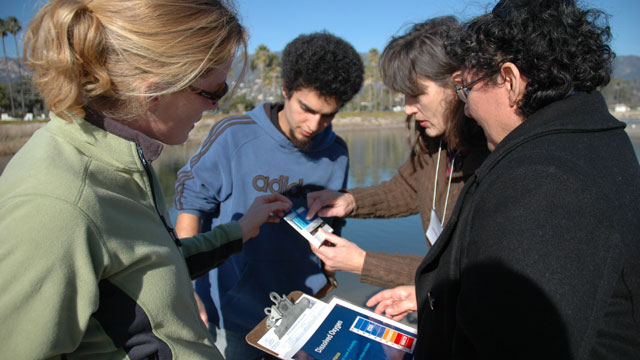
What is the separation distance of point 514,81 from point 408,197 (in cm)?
163

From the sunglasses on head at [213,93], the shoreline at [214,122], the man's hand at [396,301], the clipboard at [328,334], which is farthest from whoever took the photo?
the shoreline at [214,122]

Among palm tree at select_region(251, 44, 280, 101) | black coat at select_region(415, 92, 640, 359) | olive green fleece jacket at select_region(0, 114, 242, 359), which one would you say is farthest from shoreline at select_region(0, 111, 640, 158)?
black coat at select_region(415, 92, 640, 359)

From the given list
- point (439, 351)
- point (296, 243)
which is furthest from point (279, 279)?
point (439, 351)

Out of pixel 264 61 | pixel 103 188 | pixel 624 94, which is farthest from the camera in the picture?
Answer: pixel 624 94

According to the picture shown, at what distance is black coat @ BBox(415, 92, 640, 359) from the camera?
2.99 ft

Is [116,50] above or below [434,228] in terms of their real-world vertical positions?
above

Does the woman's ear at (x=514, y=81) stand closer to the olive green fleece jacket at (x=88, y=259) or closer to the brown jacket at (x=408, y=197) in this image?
the brown jacket at (x=408, y=197)

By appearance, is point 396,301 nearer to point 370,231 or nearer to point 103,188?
point 103,188

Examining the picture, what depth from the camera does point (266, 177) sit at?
233cm

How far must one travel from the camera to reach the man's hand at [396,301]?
1.91m

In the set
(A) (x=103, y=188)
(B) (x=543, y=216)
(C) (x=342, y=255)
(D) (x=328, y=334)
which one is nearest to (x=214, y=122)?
(C) (x=342, y=255)

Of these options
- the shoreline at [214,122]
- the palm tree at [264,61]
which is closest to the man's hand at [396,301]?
the shoreline at [214,122]

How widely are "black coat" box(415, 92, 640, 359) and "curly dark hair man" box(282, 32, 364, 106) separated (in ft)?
4.60

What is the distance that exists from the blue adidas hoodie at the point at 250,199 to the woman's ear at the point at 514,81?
141 cm
